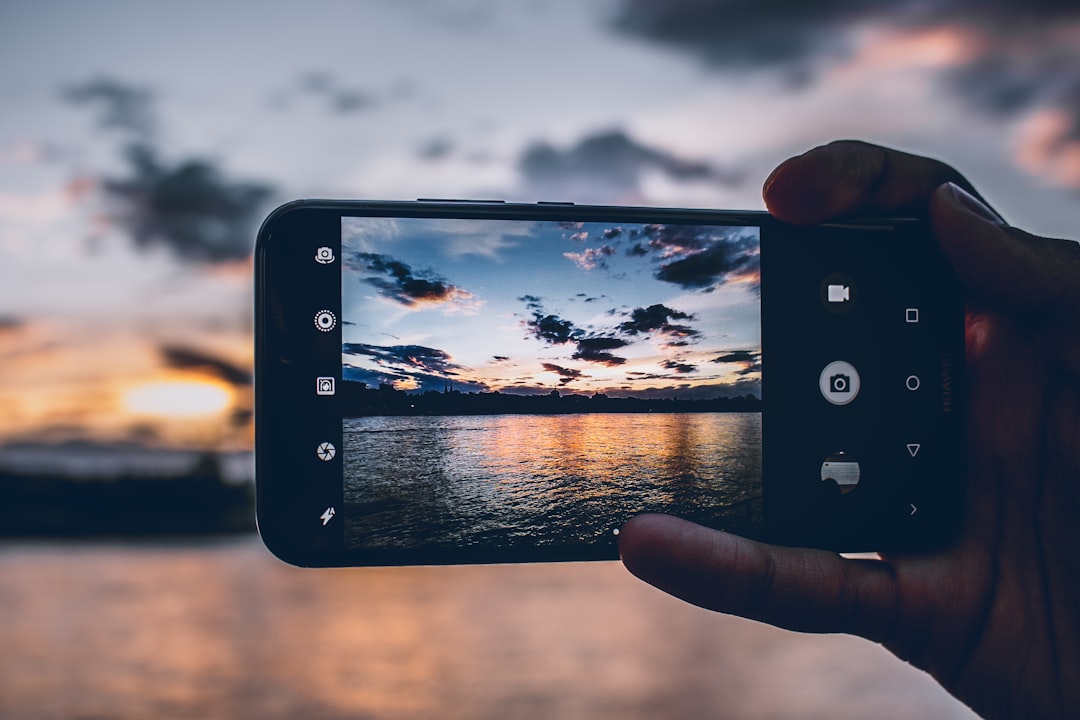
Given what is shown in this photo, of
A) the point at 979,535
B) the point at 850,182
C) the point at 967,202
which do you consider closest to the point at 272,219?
the point at 850,182

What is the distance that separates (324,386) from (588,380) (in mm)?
742

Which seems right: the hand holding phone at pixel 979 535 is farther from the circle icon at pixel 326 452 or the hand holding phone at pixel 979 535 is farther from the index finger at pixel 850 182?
the circle icon at pixel 326 452

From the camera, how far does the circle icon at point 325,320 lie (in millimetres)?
1755

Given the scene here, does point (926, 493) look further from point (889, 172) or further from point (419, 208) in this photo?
point (419, 208)

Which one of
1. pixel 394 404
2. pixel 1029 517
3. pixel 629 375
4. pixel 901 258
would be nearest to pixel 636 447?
pixel 629 375

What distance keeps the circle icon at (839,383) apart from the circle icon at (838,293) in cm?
16

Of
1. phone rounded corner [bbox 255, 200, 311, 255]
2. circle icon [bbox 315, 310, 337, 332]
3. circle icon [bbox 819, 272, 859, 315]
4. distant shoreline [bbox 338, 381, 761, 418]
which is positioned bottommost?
distant shoreline [bbox 338, 381, 761, 418]

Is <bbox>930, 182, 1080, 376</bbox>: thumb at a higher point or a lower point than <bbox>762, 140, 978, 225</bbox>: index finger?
lower

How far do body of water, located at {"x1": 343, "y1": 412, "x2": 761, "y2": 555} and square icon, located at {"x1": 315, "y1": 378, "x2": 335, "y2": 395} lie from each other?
0.32 ft

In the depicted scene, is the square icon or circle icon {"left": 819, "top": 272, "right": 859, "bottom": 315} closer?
the square icon

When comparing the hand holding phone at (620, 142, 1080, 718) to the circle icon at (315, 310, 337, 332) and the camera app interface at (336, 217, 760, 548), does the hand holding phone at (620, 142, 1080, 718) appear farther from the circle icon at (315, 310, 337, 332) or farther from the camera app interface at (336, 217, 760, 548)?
the circle icon at (315, 310, 337, 332)

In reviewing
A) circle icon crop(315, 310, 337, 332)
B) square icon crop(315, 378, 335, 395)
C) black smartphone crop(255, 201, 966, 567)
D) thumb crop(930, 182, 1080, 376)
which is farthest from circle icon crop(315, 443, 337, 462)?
thumb crop(930, 182, 1080, 376)

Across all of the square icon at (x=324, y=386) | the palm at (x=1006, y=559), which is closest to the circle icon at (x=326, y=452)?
the square icon at (x=324, y=386)

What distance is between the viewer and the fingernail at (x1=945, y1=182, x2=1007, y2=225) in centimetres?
181
